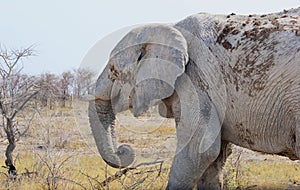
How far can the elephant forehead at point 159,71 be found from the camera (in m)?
3.09

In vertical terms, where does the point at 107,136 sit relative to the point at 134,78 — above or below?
below

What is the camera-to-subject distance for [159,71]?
3.18 meters

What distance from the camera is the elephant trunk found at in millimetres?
3531

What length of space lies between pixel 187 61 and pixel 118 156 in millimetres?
852

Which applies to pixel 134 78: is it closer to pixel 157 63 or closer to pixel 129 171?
pixel 157 63

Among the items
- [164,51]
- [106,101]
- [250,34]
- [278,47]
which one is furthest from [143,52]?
[278,47]

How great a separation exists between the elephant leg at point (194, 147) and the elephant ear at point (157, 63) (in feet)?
0.75

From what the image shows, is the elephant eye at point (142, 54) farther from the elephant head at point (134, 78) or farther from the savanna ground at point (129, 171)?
the savanna ground at point (129, 171)

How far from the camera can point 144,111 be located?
3.28 m

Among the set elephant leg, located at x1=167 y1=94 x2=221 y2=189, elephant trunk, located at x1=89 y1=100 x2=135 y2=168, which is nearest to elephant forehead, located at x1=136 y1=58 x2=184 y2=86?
elephant leg, located at x1=167 y1=94 x2=221 y2=189

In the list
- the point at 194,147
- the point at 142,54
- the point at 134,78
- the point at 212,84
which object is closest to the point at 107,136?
the point at 134,78

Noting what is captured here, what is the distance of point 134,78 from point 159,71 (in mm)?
262

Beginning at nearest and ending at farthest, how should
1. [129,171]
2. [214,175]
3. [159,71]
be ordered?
[159,71]
[214,175]
[129,171]

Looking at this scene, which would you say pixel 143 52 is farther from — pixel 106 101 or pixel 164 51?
pixel 106 101
